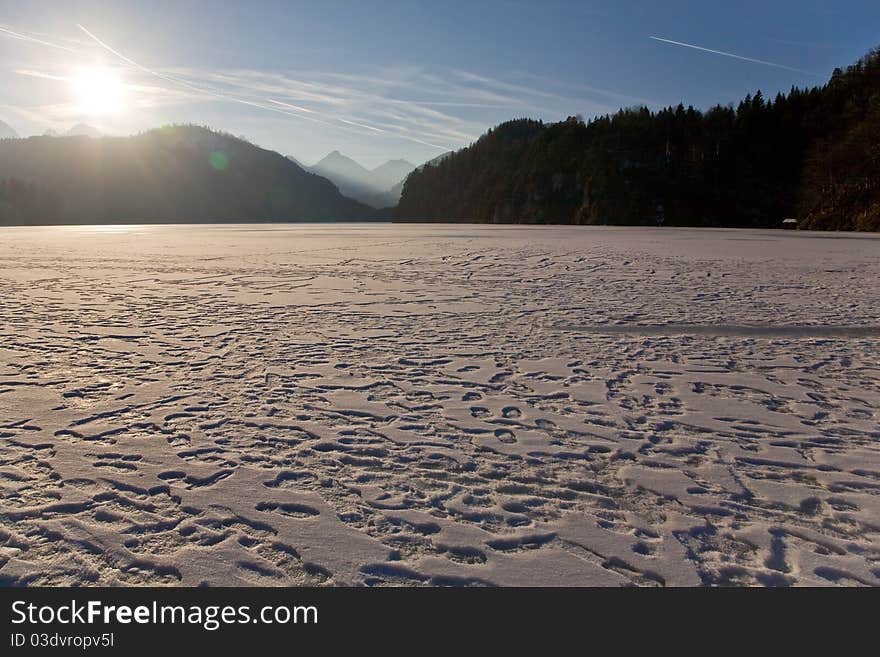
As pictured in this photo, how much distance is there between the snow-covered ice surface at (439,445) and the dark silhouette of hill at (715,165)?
78622 mm

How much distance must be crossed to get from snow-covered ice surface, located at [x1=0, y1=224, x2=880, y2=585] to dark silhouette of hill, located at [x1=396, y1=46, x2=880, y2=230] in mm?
78622

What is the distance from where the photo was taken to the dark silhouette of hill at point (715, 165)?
74000 mm

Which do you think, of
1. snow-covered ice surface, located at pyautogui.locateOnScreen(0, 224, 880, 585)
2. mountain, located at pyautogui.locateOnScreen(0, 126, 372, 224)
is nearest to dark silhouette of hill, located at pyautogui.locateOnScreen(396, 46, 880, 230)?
snow-covered ice surface, located at pyautogui.locateOnScreen(0, 224, 880, 585)

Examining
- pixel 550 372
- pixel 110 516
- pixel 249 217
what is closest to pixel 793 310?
pixel 550 372

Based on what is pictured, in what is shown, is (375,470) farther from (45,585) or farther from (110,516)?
(45,585)

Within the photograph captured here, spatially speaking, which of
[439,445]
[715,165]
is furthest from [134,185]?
[439,445]

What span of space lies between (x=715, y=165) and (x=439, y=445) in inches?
4439

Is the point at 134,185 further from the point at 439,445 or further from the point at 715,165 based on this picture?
the point at 439,445

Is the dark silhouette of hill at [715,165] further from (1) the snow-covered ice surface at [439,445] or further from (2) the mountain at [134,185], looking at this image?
(2) the mountain at [134,185]

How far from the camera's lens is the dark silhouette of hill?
74.0 metres

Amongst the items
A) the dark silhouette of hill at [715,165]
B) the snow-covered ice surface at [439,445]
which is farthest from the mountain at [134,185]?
the snow-covered ice surface at [439,445]

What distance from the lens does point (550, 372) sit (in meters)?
6.44

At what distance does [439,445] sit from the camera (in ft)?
14.4
